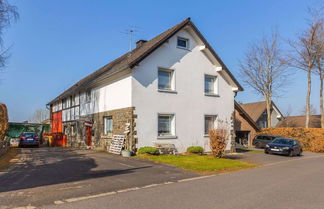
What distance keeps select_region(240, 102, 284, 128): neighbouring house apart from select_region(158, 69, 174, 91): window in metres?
26.7

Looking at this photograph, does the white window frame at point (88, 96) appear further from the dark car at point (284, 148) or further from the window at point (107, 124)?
the dark car at point (284, 148)

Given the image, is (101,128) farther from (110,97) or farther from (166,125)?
(166,125)

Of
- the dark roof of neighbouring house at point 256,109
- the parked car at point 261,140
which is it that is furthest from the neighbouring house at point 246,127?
the dark roof of neighbouring house at point 256,109

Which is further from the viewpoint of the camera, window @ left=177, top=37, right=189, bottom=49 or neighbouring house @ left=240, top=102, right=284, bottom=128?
neighbouring house @ left=240, top=102, right=284, bottom=128

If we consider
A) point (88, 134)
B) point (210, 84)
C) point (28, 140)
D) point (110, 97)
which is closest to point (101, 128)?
point (110, 97)

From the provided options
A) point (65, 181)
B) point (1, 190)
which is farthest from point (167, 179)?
point (1, 190)

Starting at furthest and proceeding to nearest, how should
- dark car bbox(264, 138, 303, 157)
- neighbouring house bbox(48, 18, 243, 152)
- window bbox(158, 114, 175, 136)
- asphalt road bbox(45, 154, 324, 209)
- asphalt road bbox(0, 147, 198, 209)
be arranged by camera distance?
dark car bbox(264, 138, 303, 157) → window bbox(158, 114, 175, 136) → neighbouring house bbox(48, 18, 243, 152) → asphalt road bbox(0, 147, 198, 209) → asphalt road bbox(45, 154, 324, 209)

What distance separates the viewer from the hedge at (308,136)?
27.8m

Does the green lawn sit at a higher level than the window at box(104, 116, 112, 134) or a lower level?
lower

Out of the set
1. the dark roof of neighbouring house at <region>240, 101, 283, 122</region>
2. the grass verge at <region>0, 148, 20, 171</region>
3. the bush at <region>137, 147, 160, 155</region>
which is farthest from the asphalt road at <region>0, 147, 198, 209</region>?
the dark roof of neighbouring house at <region>240, 101, 283, 122</region>

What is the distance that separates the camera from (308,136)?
2888cm

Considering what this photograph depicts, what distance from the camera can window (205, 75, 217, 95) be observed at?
798 inches

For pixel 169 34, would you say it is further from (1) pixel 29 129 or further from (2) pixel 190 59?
(1) pixel 29 129

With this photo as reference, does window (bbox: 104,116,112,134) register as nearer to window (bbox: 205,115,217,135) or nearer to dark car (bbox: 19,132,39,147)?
window (bbox: 205,115,217,135)
